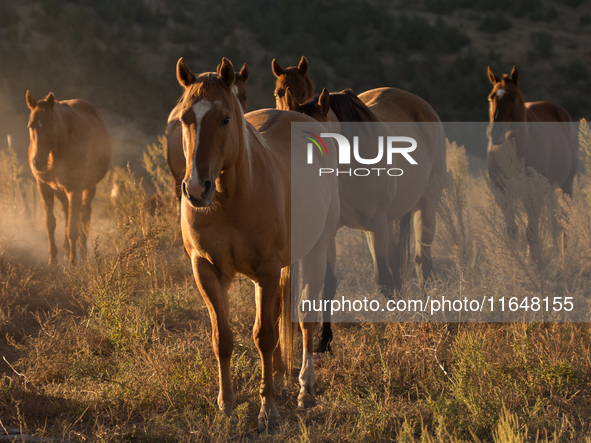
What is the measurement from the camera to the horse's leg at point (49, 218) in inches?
260

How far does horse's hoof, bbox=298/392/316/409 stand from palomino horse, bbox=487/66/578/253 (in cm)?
257

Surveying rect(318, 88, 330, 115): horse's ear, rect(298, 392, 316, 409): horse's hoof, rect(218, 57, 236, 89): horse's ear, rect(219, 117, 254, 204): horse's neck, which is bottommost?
rect(298, 392, 316, 409): horse's hoof

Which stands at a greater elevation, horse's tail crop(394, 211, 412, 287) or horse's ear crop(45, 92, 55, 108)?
horse's ear crop(45, 92, 55, 108)

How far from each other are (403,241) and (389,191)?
131cm

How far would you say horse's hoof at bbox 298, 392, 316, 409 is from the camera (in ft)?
10.9

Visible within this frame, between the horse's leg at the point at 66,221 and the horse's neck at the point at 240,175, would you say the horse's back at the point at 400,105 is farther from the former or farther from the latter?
the horse's leg at the point at 66,221

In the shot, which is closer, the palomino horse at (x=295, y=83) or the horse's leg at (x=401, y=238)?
the palomino horse at (x=295, y=83)

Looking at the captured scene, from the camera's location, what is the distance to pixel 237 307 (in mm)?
4770

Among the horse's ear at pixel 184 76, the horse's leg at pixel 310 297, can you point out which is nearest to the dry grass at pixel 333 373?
Answer: the horse's leg at pixel 310 297

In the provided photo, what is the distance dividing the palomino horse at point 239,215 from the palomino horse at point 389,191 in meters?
1.02

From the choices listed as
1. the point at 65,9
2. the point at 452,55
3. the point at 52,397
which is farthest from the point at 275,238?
the point at 452,55

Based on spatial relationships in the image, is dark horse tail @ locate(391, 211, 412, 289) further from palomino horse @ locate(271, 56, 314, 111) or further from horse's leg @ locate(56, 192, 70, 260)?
horse's leg @ locate(56, 192, 70, 260)

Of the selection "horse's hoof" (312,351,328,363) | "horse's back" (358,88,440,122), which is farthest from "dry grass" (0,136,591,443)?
"horse's back" (358,88,440,122)

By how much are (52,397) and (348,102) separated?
3337mm
